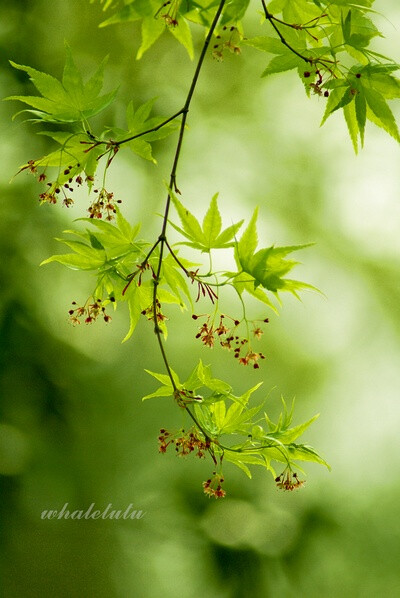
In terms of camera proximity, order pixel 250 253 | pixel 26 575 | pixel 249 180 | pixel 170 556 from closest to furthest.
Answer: pixel 250 253 → pixel 26 575 → pixel 170 556 → pixel 249 180

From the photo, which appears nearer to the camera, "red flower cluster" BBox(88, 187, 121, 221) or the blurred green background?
"red flower cluster" BBox(88, 187, 121, 221)

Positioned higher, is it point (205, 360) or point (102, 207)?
point (102, 207)

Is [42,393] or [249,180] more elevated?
[249,180]

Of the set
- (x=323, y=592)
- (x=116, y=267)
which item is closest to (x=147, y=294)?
A: (x=116, y=267)

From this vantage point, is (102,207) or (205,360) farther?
(205,360)

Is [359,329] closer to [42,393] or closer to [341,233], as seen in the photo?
[341,233]

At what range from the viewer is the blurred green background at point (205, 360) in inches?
146

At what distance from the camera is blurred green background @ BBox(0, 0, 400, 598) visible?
146 inches

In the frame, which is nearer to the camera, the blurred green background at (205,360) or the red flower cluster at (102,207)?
the red flower cluster at (102,207)

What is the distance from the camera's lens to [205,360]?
3.74 metres

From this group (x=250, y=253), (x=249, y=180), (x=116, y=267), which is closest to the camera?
(x=250, y=253)

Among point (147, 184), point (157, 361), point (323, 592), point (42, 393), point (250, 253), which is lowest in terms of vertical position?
point (323, 592)

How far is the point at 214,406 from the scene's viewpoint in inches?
41.4

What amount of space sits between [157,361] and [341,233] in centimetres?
150
